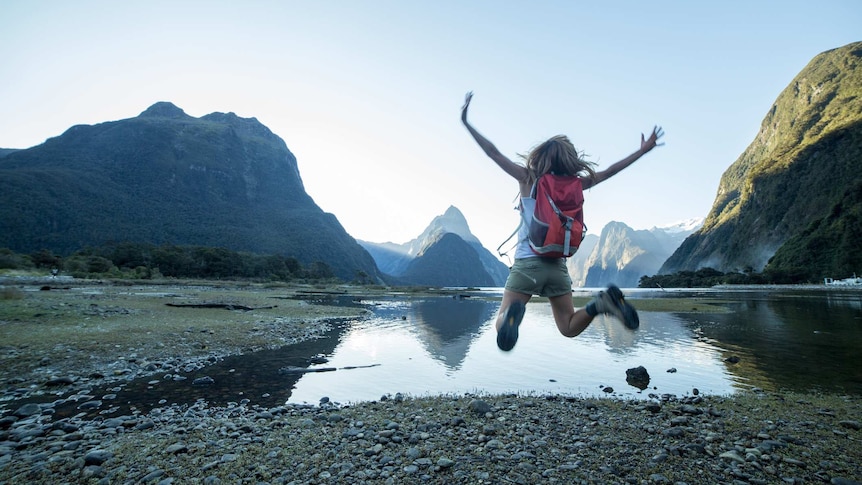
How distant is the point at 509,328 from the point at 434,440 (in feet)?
12.1

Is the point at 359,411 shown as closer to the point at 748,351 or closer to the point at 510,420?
the point at 510,420

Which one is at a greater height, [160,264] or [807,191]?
[807,191]

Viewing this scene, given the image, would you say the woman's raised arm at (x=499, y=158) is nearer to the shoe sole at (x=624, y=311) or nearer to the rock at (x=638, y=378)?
the shoe sole at (x=624, y=311)

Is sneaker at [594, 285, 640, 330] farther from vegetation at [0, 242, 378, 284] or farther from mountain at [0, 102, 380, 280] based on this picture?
mountain at [0, 102, 380, 280]

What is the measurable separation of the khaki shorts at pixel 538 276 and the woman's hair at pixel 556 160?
3.53 feet

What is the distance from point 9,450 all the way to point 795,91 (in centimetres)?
26622

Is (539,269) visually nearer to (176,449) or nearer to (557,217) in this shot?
(557,217)

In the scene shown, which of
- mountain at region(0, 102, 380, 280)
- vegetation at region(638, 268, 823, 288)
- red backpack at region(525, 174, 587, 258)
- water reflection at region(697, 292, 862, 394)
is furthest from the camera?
mountain at region(0, 102, 380, 280)

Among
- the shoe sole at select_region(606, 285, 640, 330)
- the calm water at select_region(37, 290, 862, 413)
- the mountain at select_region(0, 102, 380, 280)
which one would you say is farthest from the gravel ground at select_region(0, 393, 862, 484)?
the mountain at select_region(0, 102, 380, 280)

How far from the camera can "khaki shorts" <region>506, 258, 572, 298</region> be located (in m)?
4.79

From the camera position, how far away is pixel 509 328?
4652 millimetres

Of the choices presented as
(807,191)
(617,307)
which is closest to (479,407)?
(617,307)

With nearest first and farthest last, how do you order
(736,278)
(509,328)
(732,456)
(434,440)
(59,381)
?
(509,328) → (732,456) → (434,440) → (59,381) → (736,278)

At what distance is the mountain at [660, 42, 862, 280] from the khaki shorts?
409ft
